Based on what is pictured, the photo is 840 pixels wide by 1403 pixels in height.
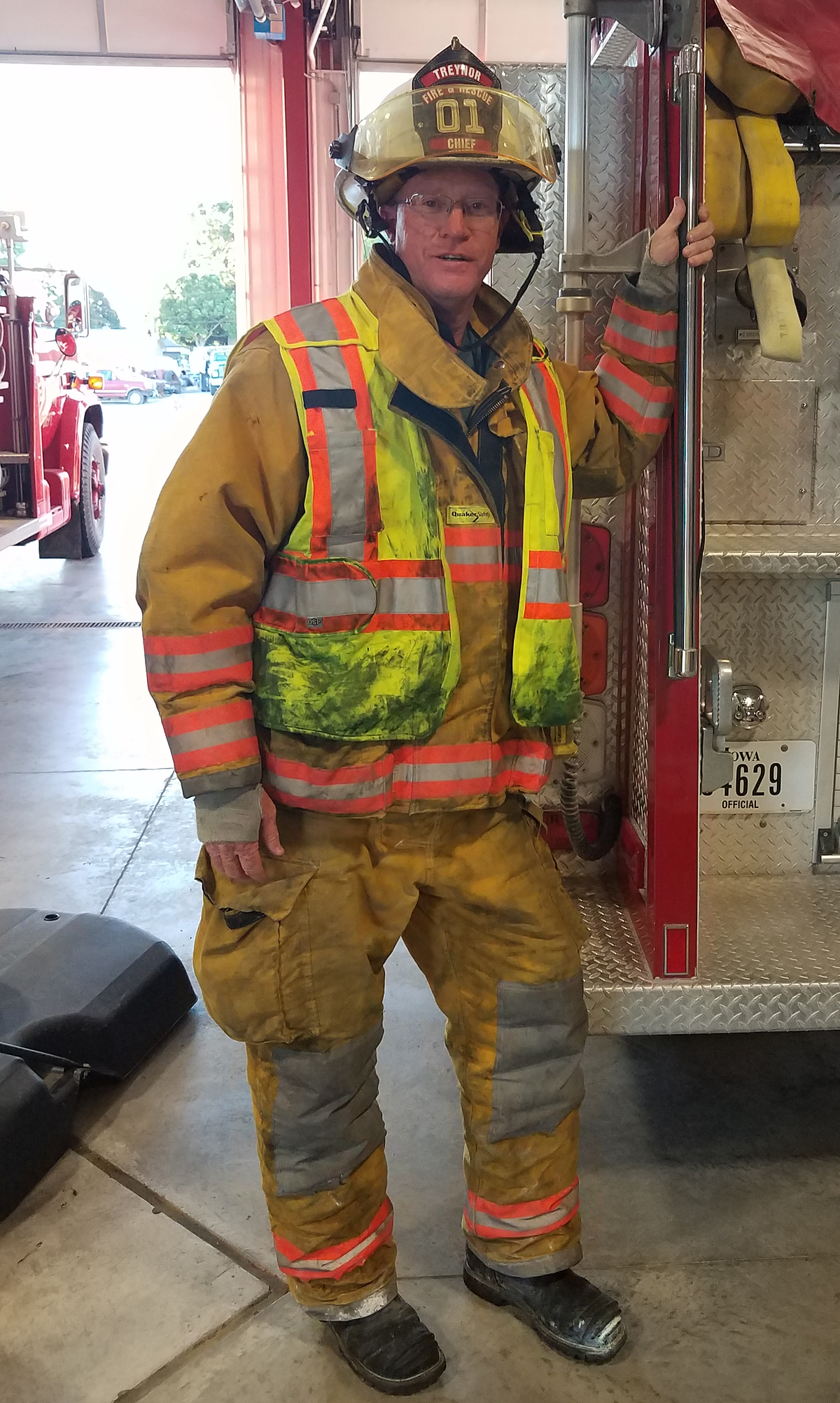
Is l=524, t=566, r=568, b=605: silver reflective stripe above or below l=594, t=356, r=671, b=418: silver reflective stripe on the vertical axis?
below

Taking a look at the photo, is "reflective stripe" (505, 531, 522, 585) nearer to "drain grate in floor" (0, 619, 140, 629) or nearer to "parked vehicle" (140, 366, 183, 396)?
"drain grate in floor" (0, 619, 140, 629)

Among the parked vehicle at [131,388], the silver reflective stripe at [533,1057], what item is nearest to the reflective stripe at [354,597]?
the silver reflective stripe at [533,1057]

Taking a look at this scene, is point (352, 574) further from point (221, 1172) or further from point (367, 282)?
point (221, 1172)

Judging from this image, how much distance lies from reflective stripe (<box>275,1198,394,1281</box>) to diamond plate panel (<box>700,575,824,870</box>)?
55.4 inches

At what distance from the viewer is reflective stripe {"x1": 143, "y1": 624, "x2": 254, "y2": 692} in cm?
179

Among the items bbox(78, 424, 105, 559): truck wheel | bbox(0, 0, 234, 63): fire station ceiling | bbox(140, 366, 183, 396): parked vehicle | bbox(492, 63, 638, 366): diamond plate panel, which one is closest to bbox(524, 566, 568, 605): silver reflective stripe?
bbox(492, 63, 638, 366): diamond plate panel

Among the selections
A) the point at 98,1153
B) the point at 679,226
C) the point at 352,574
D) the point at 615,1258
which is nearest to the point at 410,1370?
the point at 615,1258

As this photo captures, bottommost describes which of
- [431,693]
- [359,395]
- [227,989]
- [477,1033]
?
[477,1033]

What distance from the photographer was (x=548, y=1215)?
213 cm

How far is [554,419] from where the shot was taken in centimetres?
201

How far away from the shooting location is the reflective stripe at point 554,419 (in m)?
1.99

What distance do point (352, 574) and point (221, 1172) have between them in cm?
149

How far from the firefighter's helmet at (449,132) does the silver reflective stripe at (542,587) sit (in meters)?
0.65

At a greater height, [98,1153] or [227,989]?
[227,989]
